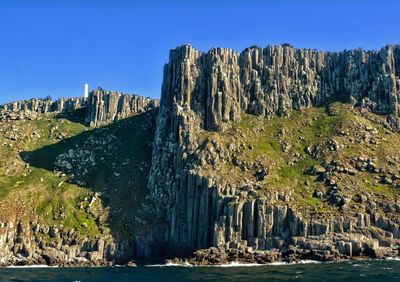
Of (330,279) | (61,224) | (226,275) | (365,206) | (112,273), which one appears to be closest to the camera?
(330,279)

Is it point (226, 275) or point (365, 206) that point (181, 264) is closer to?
point (226, 275)

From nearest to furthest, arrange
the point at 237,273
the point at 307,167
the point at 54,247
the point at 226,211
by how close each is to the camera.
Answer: the point at 237,273 < the point at 226,211 < the point at 54,247 < the point at 307,167

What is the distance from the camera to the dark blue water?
364 feet

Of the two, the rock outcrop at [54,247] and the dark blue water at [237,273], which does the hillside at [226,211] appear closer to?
the rock outcrop at [54,247]

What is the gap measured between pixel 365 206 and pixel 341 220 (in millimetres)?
12996

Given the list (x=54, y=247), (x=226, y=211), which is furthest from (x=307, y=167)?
(x=54, y=247)

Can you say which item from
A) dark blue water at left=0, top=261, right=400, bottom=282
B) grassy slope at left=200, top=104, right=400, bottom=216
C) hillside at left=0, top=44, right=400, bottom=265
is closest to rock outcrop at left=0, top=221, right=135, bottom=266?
hillside at left=0, top=44, right=400, bottom=265

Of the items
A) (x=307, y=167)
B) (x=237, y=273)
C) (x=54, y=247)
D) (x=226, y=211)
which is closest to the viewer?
(x=237, y=273)

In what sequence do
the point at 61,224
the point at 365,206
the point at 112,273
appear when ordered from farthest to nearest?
the point at 61,224, the point at 365,206, the point at 112,273

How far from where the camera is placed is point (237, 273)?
12262cm

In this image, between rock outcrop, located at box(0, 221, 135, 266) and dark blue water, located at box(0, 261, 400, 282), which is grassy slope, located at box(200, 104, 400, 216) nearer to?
dark blue water, located at box(0, 261, 400, 282)

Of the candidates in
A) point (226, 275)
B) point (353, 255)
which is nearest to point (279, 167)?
point (353, 255)

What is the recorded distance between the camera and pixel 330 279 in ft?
349

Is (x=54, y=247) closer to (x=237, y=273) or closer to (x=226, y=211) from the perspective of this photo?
(x=226, y=211)
